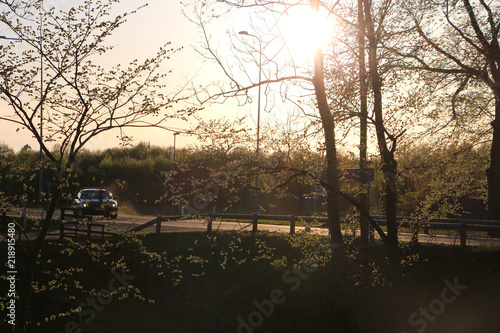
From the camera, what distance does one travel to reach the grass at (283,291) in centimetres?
1382

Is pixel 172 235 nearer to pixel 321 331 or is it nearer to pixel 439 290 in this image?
pixel 321 331

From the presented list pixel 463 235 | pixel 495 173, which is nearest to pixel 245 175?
pixel 463 235

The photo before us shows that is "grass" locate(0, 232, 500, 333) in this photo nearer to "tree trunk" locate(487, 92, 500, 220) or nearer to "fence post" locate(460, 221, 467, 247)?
"fence post" locate(460, 221, 467, 247)

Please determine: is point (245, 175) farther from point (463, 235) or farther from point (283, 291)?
point (463, 235)

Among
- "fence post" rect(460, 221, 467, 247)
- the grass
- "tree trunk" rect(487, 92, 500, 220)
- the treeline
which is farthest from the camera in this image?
"tree trunk" rect(487, 92, 500, 220)

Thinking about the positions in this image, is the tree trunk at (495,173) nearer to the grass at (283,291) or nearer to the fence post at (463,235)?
the fence post at (463,235)

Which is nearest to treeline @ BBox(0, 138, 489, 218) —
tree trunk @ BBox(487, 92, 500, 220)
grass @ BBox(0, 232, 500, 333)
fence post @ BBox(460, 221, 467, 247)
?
fence post @ BBox(460, 221, 467, 247)

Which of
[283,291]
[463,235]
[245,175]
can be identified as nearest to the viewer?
[245,175]

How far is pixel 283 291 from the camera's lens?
16016 millimetres

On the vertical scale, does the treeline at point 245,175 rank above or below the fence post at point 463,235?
above

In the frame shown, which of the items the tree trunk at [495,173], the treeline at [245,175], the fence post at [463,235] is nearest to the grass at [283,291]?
the fence post at [463,235]

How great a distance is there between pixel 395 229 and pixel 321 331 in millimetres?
4617

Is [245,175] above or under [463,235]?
above

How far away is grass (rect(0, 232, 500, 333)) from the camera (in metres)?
13.8
